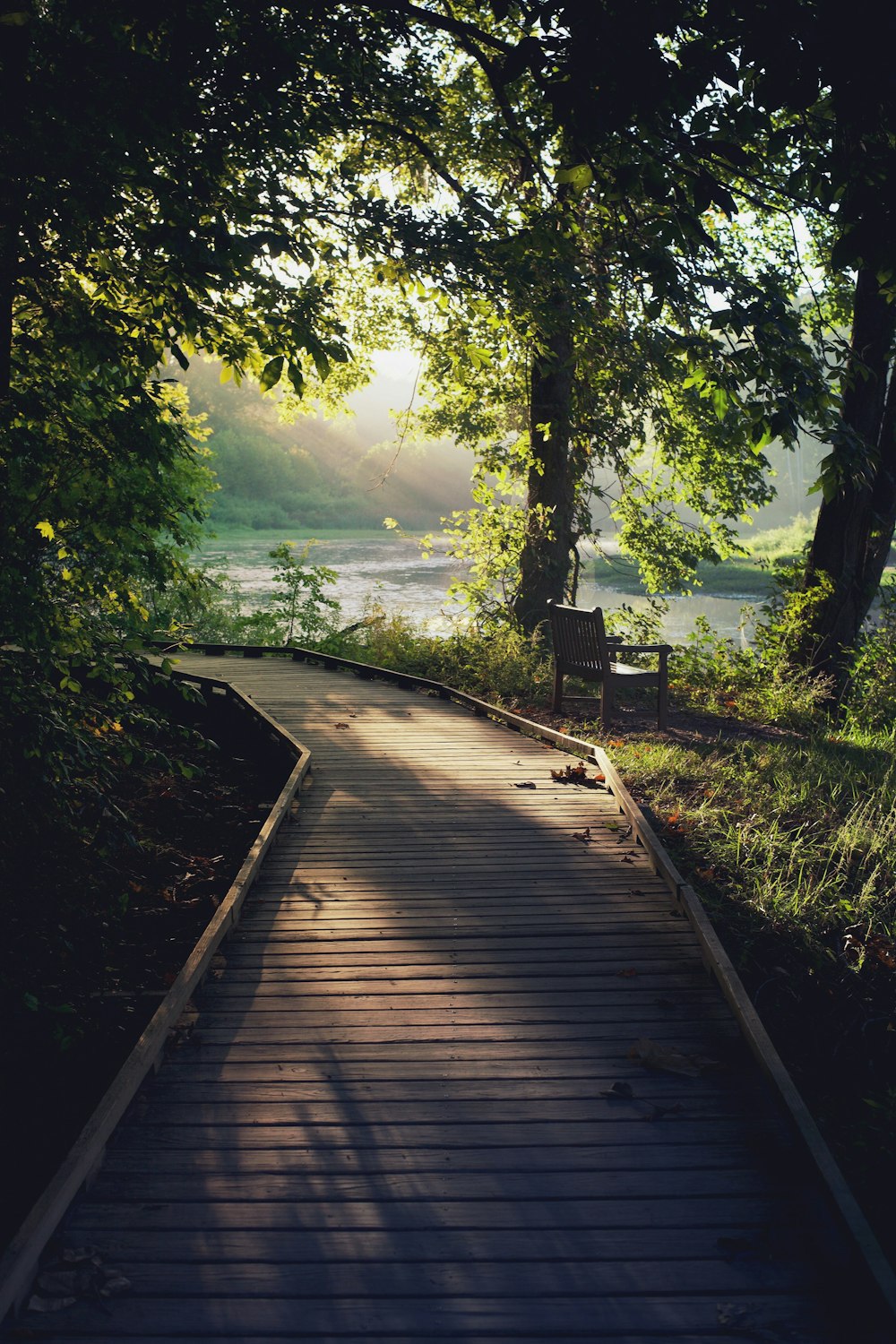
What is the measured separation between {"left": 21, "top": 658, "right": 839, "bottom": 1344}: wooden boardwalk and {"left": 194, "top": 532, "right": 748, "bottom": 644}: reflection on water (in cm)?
1095

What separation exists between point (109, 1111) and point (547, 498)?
12.4 m

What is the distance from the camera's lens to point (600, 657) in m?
9.48

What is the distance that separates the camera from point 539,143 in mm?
4703

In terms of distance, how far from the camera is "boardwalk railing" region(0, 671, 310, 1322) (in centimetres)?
247

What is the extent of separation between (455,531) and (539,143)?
10.7 m

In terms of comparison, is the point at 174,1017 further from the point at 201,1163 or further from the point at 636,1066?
the point at 636,1066

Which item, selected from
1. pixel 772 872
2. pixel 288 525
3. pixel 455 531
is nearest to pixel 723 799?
pixel 772 872

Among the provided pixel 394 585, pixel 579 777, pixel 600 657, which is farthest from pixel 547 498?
pixel 394 585

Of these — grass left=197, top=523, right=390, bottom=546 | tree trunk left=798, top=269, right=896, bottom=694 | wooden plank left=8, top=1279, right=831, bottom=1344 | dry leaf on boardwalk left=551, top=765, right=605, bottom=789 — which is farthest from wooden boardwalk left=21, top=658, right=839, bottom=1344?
grass left=197, top=523, right=390, bottom=546

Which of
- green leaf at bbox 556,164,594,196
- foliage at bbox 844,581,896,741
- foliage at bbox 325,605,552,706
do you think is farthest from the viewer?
foliage at bbox 325,605,552,706

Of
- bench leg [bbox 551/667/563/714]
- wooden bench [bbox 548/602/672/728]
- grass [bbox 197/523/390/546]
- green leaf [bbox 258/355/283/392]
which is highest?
green leaf [bbox 258/355/283/392]

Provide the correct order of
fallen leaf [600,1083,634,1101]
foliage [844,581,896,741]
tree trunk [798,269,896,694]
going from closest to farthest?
fallen leaf [600,1083,634,1101] → foliage [844,581,896,741] → tree trunk [798,269,896,694]

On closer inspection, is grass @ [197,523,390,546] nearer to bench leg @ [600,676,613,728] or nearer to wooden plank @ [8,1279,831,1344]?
bench leg @ [600,676,613,728]

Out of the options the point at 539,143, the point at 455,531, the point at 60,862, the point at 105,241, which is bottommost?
the point at 60,862
